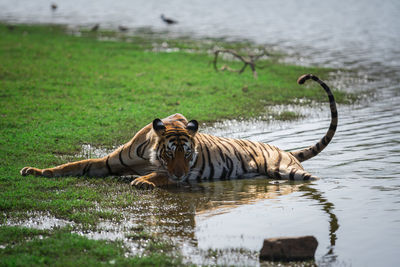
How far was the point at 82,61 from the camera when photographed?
52.5 feet

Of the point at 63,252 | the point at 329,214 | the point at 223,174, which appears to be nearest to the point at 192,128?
the point at 223,174

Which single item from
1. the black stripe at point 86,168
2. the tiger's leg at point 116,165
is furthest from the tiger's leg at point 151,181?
the black stripe at point 86,168

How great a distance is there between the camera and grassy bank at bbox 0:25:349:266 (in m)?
5.47

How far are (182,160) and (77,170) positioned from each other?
145 centimetres

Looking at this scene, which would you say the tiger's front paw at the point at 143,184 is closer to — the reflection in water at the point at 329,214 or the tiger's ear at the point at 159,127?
the tiger's ear at the point at 159,127

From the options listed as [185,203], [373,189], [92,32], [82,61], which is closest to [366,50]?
[82,61]

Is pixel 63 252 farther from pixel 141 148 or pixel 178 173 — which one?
pixel 141 148

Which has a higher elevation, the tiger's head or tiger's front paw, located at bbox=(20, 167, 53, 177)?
the tiger's head

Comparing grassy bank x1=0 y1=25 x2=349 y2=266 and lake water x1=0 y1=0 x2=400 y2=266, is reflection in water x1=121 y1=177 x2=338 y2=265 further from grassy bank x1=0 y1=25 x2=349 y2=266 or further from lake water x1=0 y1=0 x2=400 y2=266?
grassy bank x1=0 y1=25 x2=349 y2=266

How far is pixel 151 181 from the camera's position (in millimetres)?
6867

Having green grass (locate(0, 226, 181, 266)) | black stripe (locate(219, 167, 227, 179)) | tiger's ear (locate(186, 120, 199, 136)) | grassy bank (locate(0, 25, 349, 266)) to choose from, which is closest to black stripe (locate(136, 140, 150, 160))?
grassy bank (locate(0, 25, 349, 266))

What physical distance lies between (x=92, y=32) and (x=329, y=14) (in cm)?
1586

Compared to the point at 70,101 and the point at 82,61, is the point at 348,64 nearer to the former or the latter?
the point at 82,61

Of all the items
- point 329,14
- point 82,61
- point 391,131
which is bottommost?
point 391,131
